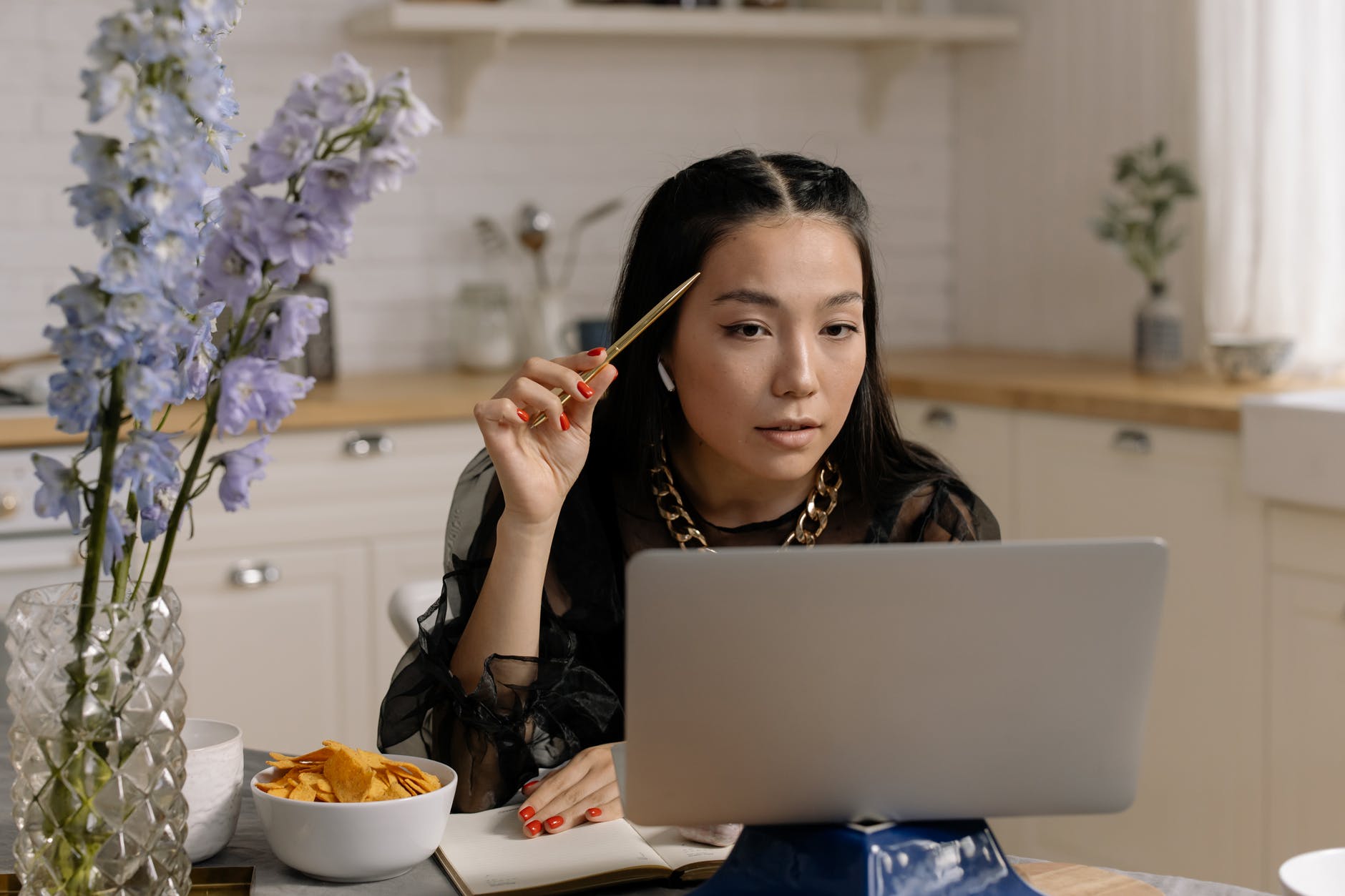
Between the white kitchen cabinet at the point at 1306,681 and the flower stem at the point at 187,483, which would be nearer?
the flower stem at the point at 187,483

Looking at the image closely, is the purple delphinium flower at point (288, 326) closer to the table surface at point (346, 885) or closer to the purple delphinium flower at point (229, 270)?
the purple delphinium flower at point (229, 270)

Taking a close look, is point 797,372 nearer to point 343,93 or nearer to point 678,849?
point 678,849

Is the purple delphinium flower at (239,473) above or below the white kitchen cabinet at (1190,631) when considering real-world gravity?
above

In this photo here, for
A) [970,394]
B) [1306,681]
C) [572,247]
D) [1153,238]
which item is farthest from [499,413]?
[572,247]

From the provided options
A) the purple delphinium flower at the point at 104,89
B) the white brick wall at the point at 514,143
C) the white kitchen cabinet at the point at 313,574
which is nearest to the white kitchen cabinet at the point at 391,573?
the white kitchen cabinet at the point at 313,574

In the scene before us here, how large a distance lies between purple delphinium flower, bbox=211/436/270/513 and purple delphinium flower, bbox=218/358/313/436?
0.02 meters

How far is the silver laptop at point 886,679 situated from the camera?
0.82 m

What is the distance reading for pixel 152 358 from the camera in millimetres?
761

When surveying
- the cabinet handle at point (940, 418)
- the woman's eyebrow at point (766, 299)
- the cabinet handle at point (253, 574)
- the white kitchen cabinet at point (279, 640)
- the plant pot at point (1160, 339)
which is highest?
the woman's eyebrow at point (766, 299)

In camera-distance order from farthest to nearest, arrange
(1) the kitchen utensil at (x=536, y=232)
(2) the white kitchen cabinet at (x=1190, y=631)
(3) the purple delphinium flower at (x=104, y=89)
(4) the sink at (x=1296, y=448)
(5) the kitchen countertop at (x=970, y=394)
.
Result: (1) the kitchen utensil at (x=536, y=232) → (5) the kitchen countertop at (x=970, y=394) → (2) the white kitchen cabinet at (x=1190, y=631) → (4) the sink at (x=1296, y=448) → (3) the purple delphinium flower at (x=104, y=89)

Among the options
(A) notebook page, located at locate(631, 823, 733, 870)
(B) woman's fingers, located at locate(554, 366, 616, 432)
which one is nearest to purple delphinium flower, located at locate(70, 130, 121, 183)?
(A) notebook page, located at locate(631, 823, 733, 870)

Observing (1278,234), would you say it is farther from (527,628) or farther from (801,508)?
(527,628)

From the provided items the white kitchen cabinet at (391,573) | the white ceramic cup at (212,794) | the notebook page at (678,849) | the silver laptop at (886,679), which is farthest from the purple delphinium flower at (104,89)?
the white kitchen cabinet at (391,573)

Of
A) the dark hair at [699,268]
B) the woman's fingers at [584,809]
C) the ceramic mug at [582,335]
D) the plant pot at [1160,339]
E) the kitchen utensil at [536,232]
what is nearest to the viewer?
the woman's fingers at [584,809]
